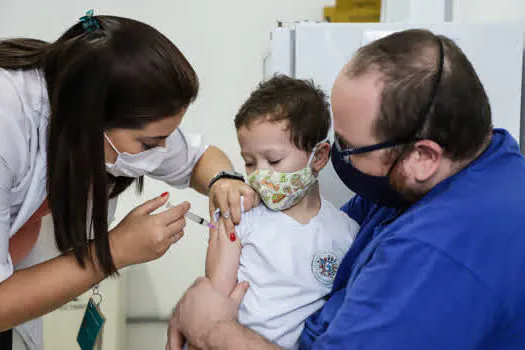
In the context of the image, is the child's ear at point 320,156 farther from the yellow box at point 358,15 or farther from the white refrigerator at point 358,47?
the yellow box at point 358,15

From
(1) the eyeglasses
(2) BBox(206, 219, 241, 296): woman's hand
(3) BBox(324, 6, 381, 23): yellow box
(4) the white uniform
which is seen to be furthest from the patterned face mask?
(3) BBox(324, 6, 381, 23): yellow box

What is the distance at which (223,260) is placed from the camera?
1.24 m

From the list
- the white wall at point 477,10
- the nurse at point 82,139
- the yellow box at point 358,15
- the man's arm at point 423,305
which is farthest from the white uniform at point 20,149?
the yellow box at point 358,15

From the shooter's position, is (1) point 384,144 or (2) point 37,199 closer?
(1) point 384,144

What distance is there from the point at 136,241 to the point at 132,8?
2.12 metres

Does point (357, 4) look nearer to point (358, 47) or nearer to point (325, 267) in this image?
point (358, 47)

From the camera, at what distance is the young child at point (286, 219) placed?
119 cm

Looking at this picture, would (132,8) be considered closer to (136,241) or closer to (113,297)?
(113,297)

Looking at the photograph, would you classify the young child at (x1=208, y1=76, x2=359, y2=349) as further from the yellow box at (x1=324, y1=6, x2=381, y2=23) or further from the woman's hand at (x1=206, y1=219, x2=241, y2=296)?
the yellow box at (x1=324, y1=6, x2=381, y2=23)

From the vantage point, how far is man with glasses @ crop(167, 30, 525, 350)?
32.3 inches

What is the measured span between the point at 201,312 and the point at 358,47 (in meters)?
0.92

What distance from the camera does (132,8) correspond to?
299cm

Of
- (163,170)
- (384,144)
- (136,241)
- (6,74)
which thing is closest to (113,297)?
(163,170)

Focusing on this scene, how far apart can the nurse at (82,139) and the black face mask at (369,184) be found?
37 centimetres
